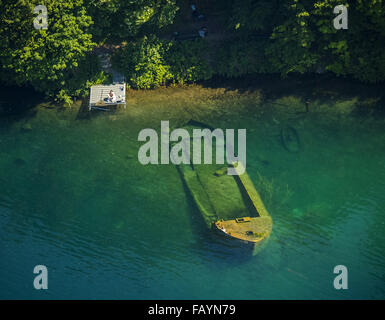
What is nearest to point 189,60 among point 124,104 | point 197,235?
point 124,104

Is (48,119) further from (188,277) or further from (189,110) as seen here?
(188,277)

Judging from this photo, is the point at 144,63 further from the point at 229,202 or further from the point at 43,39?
the point at 229,202

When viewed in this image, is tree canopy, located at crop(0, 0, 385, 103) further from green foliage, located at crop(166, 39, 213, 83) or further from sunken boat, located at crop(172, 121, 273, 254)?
sunken boat, located at crop(172, 121, 273, 254)

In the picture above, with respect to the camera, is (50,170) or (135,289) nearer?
(135,289)

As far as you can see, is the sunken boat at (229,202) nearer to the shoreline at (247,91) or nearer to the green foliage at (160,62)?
the shoreline at (247,91)

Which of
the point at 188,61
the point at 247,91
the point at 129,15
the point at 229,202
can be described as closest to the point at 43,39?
the point at 129,15

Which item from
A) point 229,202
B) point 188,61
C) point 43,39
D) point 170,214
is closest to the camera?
point 229,202

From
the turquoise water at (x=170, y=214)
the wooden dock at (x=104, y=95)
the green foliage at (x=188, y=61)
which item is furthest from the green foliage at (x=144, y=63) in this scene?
the turquoise water at (x=170, y=214)
